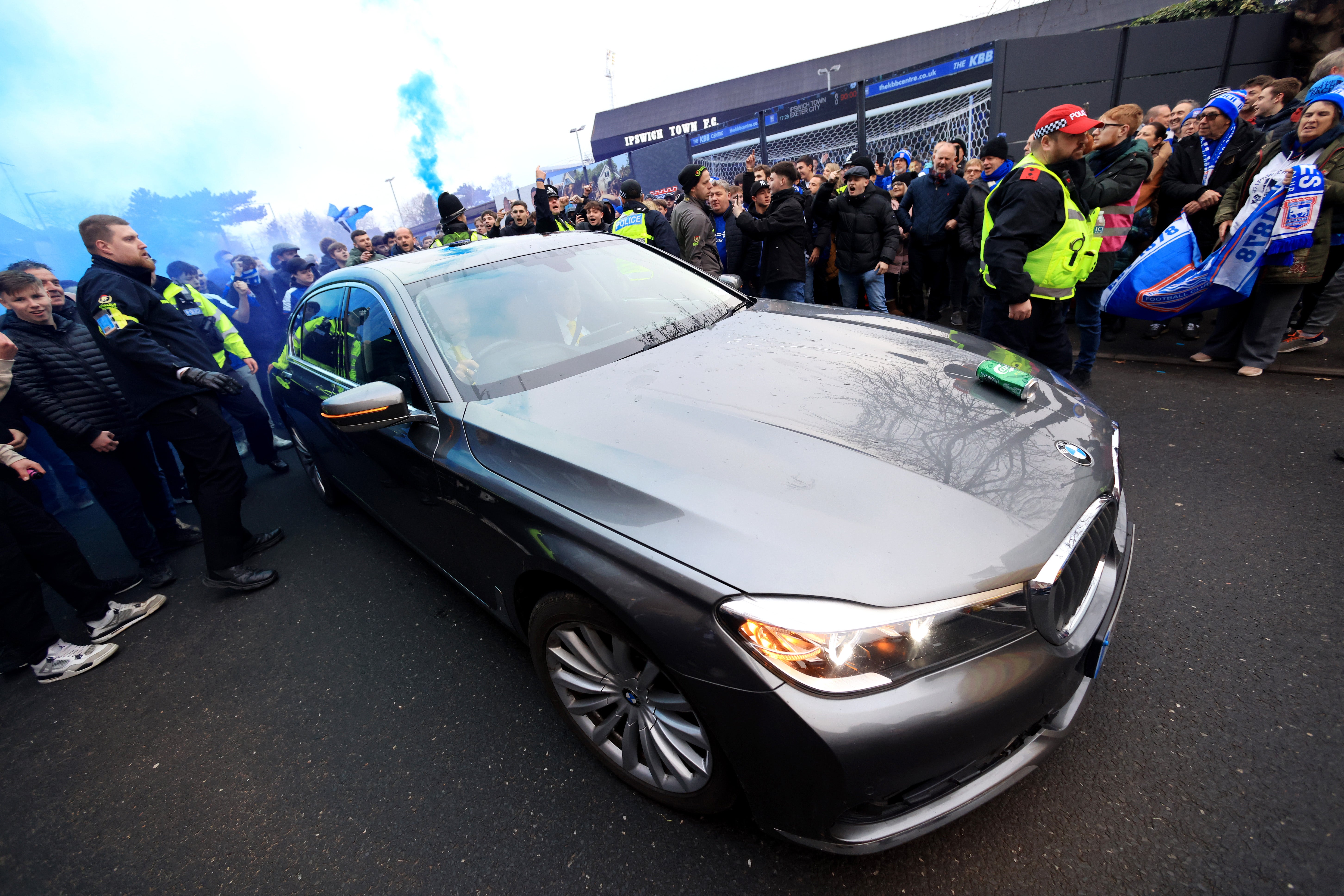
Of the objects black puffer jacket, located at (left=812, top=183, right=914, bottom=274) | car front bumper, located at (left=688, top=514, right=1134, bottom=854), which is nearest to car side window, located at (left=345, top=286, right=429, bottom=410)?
car front bumper, located at (left=688, top=514, right=1134, bottom=854)

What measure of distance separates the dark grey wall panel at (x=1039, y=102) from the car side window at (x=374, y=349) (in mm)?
12872

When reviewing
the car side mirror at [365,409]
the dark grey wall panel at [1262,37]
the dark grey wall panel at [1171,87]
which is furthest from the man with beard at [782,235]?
the dark grey wall panel at [1262,37]

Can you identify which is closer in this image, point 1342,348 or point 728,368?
point 728,368

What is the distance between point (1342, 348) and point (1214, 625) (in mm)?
3916

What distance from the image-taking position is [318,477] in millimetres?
4125

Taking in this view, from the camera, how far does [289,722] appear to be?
7.55 feet

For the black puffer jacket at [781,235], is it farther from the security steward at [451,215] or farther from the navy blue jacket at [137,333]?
the navy blue jacket at [137,333]

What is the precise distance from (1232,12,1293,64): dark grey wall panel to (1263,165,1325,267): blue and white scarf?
1111 centimetres

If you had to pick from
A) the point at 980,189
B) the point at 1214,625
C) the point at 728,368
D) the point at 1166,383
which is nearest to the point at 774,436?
the point at 728,368

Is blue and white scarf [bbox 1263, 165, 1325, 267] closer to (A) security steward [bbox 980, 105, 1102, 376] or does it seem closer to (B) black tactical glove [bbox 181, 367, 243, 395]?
(A) security steward [bbox 980, 105, 1102, 376]

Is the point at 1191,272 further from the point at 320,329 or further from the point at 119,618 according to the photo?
the point at 119,618

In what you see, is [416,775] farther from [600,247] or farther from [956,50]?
[956,50]

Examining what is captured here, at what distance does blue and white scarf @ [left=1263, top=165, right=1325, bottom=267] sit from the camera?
11.6 feet

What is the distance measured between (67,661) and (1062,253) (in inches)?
227
